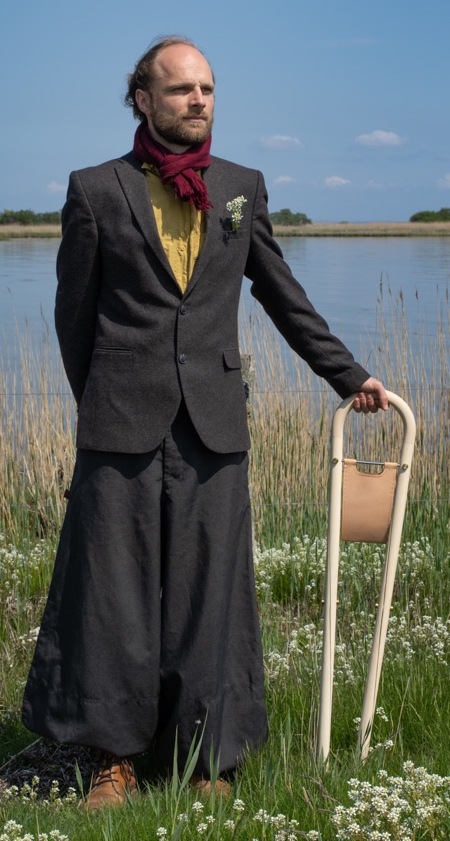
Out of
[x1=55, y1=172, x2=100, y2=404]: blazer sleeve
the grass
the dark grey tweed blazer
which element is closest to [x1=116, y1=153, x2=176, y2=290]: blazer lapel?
the dark grey tweed blazer

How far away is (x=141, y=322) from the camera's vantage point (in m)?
2.58

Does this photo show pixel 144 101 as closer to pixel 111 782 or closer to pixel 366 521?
pixel 366 521

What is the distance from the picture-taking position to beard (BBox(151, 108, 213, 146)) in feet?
8.44

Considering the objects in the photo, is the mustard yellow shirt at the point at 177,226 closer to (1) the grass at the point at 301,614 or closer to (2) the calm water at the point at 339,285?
(1) the grass at the point at 301,614

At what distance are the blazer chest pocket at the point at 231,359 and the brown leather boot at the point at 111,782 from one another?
1042mm

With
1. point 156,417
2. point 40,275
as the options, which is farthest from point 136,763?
point 40,275

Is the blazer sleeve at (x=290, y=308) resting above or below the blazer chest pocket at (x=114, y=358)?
above

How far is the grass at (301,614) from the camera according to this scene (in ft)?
7.39

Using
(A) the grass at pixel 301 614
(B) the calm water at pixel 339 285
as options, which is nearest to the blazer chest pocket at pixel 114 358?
(A) the grass at pixel 301 614

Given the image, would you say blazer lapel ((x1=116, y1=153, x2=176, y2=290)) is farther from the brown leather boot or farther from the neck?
the brown leather boot

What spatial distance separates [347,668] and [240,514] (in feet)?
2.52

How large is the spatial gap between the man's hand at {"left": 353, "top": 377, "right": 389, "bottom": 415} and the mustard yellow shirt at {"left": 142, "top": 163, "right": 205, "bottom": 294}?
51 centimetres

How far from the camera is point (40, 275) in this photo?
20516 mm

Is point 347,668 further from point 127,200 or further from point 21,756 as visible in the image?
point 127,200
